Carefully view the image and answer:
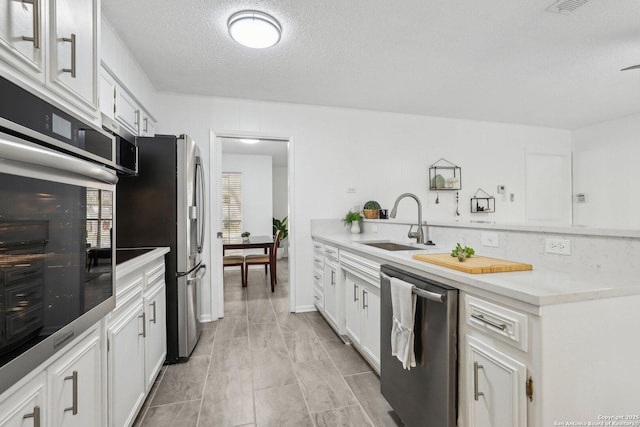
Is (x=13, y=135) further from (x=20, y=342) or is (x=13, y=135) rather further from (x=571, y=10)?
(x=571, y=10)

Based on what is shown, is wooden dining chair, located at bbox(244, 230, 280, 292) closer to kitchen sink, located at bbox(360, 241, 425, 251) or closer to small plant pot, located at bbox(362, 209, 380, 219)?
small plant pot, located at bbox(362, 209, 380, 219)

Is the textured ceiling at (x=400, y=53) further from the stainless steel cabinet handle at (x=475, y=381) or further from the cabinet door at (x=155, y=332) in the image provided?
the stainless steel cabinet handle at (x=475, y=381)

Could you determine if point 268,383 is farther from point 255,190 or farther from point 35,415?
point 255,190

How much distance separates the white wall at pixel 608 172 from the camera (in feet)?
13.9

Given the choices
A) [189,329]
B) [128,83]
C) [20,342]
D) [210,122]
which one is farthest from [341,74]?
[20,342]

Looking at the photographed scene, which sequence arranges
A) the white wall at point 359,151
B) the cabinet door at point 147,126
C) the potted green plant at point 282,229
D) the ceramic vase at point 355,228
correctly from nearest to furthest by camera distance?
1. the cabinet door at point 147,126
2. the white wall at point 359,151
3. the ceramic vase at point 355,228
4. the potted green plant at point 282,229

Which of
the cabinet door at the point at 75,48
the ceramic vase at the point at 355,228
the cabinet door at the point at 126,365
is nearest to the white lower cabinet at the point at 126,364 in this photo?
the cabinet door at the point at 126,365

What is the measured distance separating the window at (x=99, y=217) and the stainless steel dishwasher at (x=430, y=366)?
1.31m

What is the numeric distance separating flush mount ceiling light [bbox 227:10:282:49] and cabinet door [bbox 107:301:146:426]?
186cm

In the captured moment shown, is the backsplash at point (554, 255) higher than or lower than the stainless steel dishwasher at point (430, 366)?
higher

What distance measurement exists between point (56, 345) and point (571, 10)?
3112mm

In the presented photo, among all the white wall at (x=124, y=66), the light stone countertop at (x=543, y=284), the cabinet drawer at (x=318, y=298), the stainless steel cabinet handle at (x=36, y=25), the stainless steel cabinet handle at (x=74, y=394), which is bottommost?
the cabinet drawer at (x=318, y=298)

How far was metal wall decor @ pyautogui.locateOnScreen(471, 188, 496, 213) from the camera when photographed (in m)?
4.26

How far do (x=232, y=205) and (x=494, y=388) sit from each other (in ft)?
20.1
